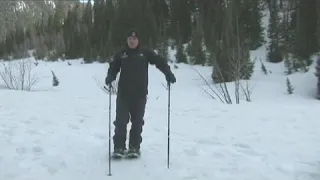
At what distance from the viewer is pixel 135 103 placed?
5.57 metres

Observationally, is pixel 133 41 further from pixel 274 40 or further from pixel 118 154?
pixel 274 40

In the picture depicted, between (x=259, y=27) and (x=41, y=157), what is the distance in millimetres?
26111

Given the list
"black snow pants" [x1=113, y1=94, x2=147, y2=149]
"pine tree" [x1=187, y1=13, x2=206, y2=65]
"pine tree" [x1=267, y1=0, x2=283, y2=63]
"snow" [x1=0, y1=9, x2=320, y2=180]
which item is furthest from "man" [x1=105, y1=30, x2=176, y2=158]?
"pine tree" [x1=187, y1=13, x2=206, y2=65]

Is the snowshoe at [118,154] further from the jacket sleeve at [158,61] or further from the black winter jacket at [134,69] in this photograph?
the jacket sleeve at [158,61]

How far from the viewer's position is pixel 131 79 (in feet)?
18.1

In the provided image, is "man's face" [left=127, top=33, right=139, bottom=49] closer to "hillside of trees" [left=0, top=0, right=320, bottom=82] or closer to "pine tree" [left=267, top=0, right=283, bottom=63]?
"hillside of trees" [left=0, top=0, right=320, bottom=82]

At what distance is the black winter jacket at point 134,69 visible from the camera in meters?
5.51

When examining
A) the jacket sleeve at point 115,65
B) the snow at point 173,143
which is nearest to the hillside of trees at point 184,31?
the snow at point 173,143

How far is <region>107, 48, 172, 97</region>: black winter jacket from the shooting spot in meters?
5.51

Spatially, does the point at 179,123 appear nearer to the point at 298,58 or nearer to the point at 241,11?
the point at 298,58

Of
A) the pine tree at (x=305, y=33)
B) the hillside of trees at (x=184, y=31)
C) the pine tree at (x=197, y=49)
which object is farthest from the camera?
the pine tree at (x=197, y=49)

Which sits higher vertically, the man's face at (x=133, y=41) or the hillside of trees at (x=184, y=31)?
the hillside of trees at (x=184, y=31)

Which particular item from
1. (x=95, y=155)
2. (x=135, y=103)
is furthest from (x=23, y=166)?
(x=135, y=103)

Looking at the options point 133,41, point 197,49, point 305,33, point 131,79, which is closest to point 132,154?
point 131,79
